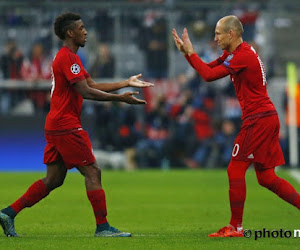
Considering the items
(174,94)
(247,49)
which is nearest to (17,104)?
(174,94)

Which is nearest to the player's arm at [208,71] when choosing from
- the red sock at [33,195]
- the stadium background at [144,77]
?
the red sock at [33,195]

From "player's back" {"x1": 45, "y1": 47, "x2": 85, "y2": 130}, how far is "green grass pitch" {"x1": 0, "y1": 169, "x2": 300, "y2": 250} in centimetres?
118

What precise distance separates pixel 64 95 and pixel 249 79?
1925 millimetres

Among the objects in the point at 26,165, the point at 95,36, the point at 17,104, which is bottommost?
the point at 26,165

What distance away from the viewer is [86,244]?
8.03 m

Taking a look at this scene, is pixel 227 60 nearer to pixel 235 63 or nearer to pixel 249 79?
pixel 235 63

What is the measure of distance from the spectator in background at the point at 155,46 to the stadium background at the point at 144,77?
0.03m

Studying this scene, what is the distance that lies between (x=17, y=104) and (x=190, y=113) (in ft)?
16.7

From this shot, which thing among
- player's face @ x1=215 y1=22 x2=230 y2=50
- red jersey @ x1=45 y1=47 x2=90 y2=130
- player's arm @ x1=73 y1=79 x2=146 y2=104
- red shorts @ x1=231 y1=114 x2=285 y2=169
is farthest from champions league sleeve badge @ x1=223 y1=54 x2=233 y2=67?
red jersey @ x1=45 y1=47 x2=90 y2=130

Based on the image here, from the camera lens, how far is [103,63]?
2445 centimetres

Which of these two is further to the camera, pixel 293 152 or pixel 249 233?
pixel 293 152

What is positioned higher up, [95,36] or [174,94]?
[95,36]

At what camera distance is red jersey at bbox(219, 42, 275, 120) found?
880cm

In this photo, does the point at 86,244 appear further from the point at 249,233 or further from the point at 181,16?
the point at 181,16
